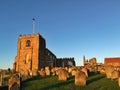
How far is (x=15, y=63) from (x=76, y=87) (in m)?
47.3

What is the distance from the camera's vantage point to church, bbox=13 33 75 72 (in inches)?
2726

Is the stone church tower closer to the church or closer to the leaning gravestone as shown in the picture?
the church

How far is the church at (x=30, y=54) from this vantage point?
69250 mm

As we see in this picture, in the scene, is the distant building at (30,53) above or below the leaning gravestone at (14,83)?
above

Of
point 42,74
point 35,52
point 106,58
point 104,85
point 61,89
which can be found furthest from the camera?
point 106,58

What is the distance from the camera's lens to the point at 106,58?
248 feet

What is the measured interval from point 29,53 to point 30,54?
1.83 ft

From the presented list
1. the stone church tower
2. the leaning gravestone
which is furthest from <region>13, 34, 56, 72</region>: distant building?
the leaning gravestone

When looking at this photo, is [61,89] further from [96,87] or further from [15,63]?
[15,63]

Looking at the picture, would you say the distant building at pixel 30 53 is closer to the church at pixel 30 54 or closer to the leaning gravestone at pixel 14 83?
the church at pixel 30 54

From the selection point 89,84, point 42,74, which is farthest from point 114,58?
point 89,84

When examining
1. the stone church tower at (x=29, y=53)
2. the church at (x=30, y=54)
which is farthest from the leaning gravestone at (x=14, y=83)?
the stone church tower at (x=29, y=53)

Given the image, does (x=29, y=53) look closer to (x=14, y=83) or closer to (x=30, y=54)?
(x=30, y=54)

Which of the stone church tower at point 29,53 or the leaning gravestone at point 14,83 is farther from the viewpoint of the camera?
the stone church tower at point 29,53
